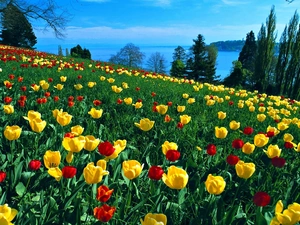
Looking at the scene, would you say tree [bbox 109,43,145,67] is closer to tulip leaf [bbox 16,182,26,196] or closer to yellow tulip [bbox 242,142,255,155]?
yellow tulip [bbox 242,142,255,155]

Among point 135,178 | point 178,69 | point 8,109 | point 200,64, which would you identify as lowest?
point 178,69

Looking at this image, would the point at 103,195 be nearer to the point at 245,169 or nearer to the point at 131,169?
the point at 131,169

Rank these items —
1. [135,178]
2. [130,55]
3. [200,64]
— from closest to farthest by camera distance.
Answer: [135,178], [200,64], [130,55]

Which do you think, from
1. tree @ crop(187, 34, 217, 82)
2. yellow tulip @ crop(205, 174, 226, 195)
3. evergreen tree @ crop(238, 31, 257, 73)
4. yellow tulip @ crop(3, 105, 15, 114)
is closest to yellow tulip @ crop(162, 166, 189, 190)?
yellow tulip @ crop(205, 174, 226, 195)

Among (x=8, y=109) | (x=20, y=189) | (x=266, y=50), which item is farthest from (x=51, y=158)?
(x=266, y=50)

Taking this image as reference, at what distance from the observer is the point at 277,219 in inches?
52.2

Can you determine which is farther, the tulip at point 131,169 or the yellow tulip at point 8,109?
the yellow tulip at point 8,109

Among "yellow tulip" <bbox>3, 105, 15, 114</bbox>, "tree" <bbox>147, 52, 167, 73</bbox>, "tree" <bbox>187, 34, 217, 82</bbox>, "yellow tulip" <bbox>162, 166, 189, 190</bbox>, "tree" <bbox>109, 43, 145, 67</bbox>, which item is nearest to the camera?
"yellow tulip" <bbox>162, 166, 189, 190</bbox>

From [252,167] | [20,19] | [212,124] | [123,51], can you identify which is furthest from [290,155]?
[123,51]

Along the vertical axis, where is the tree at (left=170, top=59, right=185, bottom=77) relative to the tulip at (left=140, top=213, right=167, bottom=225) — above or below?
below

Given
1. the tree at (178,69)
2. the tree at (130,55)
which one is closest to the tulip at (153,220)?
the tree at (178,69)

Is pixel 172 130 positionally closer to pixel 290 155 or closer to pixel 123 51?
pixel 290 155

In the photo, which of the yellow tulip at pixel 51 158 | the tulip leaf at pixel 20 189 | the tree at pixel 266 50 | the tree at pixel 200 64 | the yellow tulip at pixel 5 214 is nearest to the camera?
A: the yellow tulip at pixel 5 214

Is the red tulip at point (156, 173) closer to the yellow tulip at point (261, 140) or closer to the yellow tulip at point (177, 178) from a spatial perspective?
the yellow tulip at point (177, 178)
